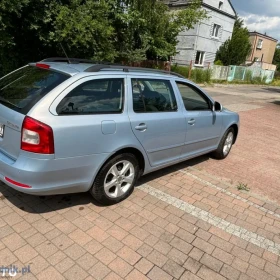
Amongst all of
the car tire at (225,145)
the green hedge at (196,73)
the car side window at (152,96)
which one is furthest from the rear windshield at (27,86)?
the green hedge at (196,73)

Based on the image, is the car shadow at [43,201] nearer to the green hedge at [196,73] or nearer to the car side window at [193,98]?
the car side window at [193,98]

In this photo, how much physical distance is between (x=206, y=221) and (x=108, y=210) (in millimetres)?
1203

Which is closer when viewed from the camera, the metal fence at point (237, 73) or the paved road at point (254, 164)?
the paved road at point (254, 164)

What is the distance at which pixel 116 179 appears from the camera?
10.7ft

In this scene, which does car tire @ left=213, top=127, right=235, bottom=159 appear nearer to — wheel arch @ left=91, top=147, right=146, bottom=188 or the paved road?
the paved road

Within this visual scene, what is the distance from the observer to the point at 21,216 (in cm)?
294

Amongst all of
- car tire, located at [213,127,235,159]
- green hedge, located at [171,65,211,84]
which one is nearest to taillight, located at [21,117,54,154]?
car tire, located at [213,127,235,159]

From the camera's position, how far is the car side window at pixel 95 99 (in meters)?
2.70

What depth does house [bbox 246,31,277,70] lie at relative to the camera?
143 ft

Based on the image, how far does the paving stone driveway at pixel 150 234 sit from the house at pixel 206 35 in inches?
891

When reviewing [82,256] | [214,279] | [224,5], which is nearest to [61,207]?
[82,256]

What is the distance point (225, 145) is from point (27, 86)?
3.90 m

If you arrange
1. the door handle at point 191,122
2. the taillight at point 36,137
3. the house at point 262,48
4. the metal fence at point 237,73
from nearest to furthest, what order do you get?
the taillight at point 36,137 < the door handle at point 191,122 < the metal fence at point 237,73 < the house at point 262,48

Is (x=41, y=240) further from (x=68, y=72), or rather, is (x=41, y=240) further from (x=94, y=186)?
(x=68, y=72)
